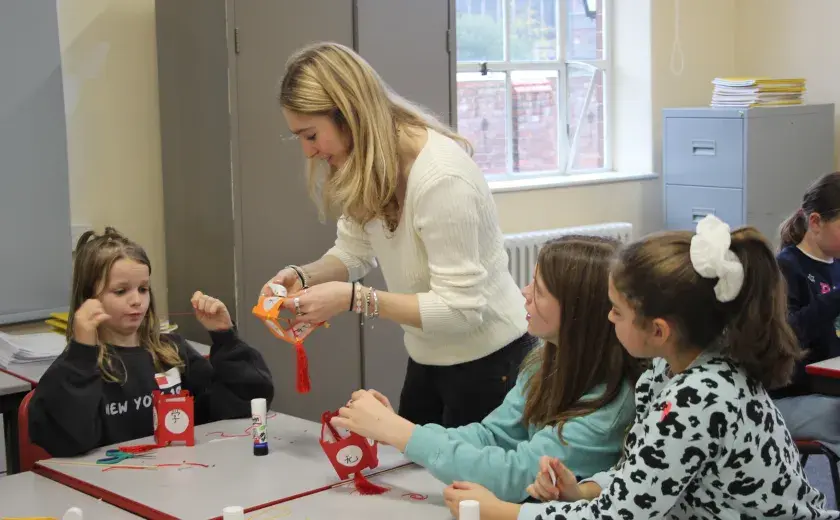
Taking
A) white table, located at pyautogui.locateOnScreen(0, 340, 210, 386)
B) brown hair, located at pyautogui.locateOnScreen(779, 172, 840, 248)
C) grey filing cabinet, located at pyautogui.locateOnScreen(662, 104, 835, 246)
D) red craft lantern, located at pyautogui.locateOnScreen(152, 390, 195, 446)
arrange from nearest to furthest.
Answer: red craft lantern, located at pyautogui.locateOnScreen(152, 390, 195, 446) → white table, located at pyautogui.locateOnScreen(0, 340, 210, 386) → brown hair, located at pyautogui.locateOnScreen(779, 172, 840, 248) → grey filing cabinet, located at pyautogui.locateOnScreen(662, 104, 835, 246)

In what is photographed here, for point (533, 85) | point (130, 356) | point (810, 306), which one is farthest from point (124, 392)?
point (533, 85)

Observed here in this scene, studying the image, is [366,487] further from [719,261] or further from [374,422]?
[719,261]

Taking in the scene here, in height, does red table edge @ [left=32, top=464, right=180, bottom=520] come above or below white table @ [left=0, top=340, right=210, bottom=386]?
below

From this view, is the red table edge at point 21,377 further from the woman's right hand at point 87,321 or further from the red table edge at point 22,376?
the woman's right hand at point 87,321

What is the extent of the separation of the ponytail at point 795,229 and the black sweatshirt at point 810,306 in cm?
5

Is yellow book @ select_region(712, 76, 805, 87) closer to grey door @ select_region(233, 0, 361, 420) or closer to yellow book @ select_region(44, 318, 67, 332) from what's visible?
grey door @ select_region(233, 0, 361, 420)

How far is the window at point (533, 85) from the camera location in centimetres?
498

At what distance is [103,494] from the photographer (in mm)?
1932

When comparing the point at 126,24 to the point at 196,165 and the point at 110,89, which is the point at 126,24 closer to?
the point at 110,89

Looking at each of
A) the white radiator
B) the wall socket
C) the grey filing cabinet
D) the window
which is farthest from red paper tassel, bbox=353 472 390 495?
the grey filing cabinet

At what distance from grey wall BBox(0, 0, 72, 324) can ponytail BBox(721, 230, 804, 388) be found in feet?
8.17

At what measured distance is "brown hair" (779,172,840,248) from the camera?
10.2 ft

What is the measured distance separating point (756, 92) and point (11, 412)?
12.3 ft

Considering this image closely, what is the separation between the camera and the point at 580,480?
1836mm
